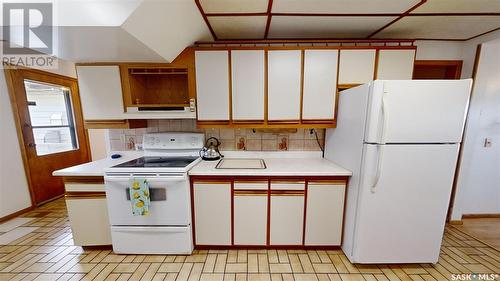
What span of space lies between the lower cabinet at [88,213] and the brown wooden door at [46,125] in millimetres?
1768

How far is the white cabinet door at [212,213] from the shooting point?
6.07 feet

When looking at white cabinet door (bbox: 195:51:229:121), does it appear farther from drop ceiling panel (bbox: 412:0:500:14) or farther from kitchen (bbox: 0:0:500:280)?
drop ceiling panel (bbox: 412:0:500:14)

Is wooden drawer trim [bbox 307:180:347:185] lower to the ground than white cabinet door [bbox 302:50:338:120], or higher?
lower

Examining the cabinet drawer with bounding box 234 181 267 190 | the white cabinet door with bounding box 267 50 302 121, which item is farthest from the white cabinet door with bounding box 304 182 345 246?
the white cabinet door with bounding box 267 50 302 121

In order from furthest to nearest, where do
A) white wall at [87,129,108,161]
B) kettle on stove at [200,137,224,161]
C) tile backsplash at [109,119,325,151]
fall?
1. white wall at [87,129,108,161]
2. tile backsplash at [109,119,325,151]
3. kettle on stove at [200,137,224,161]

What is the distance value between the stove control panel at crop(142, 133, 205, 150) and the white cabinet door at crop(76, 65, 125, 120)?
0.41m

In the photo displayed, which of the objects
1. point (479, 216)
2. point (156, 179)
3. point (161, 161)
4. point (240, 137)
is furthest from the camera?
point (479, 216)

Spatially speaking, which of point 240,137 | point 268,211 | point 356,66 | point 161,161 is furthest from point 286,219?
point 356,66

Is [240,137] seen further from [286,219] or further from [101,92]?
[101,92]

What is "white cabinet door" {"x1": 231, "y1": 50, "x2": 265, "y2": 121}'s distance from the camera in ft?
6.44

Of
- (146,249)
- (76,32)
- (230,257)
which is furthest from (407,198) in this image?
(76,32)

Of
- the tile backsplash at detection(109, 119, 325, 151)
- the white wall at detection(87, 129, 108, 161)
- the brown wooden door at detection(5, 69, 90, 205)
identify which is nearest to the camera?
the tile backsplash at detection(109, 119, 325, 151)

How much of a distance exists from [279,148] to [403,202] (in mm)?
1305

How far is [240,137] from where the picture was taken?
2.41 metres
